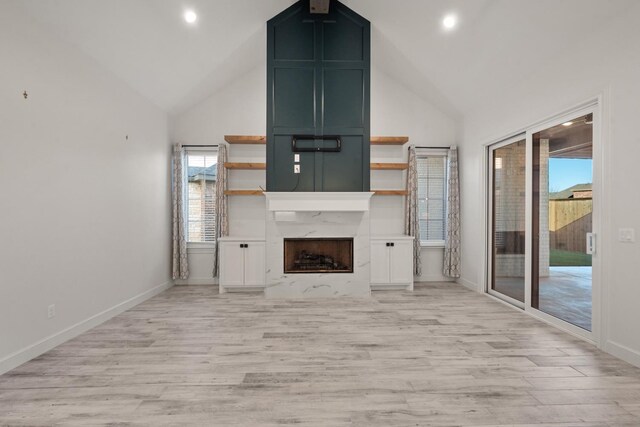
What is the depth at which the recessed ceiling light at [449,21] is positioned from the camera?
4.03 metres

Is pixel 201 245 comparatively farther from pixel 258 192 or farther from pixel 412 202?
pixel 412 202

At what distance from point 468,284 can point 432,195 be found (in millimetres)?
1601

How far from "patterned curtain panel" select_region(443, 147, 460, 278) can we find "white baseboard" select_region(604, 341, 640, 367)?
2883 mm

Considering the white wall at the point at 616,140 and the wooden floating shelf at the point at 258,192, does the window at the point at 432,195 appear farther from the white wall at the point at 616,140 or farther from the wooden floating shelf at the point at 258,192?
the white wall at the point at 616,140

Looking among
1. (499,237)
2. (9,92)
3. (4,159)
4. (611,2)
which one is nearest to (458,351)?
(499,237)

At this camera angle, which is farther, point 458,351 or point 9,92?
point 458,351

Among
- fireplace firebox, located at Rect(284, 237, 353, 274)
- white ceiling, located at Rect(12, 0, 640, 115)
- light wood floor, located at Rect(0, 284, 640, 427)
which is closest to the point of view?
light wood floor, located at Rect(0, 284, 640, 427)

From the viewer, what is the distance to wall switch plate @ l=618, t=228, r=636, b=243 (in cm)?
271

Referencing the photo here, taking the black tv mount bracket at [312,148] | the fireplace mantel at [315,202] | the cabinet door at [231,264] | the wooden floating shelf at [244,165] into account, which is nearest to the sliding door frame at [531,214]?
the fireplace mantel at [315,202]

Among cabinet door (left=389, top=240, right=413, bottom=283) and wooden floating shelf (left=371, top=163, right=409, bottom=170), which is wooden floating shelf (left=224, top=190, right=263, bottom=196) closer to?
wooden floating shelf (left=371, top=163, right=409, bottom=170)

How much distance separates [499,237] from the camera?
15.9 ft

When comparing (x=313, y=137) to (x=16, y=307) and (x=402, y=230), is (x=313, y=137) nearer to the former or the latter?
(x=402, y=230)

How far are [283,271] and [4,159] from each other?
3.26m

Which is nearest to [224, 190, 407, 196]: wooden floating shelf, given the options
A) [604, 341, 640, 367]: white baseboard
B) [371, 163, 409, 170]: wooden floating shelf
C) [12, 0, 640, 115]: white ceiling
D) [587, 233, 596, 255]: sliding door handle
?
[371, 163, 409, 170]: wooden floating shelf
